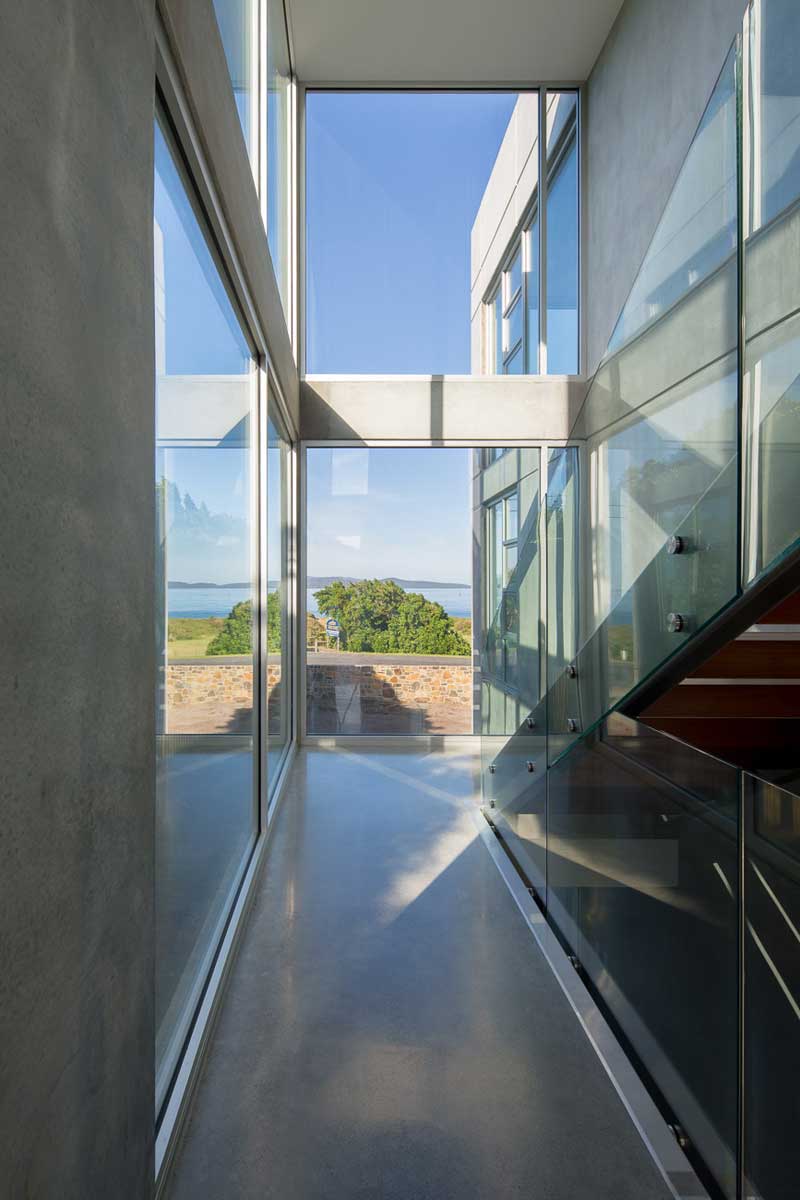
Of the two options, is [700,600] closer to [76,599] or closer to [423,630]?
[76,599]

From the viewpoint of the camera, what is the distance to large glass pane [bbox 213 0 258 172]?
273 cm

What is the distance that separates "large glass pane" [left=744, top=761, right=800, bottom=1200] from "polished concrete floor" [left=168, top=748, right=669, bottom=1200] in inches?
17.7

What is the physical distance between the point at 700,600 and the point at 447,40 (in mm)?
5753

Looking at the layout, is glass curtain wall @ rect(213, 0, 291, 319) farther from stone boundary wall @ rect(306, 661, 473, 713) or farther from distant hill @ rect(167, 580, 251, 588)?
stone boundary wall @ rect(306, 661, 473, 713)

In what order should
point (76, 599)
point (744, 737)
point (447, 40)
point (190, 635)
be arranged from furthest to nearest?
point (447, 40)
point (744, 737)
point (190, 635)
point (76, 599)

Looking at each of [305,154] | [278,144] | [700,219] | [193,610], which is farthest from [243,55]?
[305,154]

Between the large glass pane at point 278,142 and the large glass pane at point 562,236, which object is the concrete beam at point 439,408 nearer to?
the large glass pane at point 562,236

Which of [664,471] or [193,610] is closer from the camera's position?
[664,471]

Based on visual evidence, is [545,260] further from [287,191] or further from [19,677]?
[19,677]

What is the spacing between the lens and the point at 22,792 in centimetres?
87

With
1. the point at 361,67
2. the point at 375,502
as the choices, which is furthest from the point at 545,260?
the point at 375,502

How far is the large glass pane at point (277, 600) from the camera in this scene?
14.3 ft

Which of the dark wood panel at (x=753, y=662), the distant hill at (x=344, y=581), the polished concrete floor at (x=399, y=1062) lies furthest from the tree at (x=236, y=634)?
the distant hill at (x=344, y=581)

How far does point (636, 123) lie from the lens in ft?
16.6
